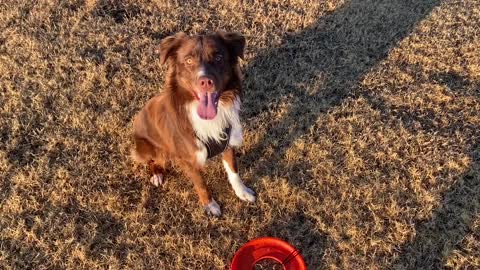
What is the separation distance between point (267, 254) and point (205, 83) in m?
1.57

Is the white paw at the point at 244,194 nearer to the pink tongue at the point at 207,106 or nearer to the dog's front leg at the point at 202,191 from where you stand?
the dog's front leg at the point at 202,191

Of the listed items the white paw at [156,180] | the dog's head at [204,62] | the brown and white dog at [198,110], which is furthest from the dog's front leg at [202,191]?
the dog's head at [204,62]

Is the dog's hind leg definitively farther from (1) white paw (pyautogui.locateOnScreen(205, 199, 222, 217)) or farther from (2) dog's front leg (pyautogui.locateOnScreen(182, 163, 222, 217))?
(1) white paw (pyautogui.locateOnScreen(205, 199, 222, 217))

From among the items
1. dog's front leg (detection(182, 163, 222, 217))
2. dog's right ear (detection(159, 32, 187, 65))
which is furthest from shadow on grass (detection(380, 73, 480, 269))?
dog's right ear (detection(159, 32, 187, 65))

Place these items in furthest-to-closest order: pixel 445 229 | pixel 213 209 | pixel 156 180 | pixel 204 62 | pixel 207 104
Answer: pixel 156 180 → pixel 213 209 → pixel 445 229 → pixel 207 104 → pixel 204 62

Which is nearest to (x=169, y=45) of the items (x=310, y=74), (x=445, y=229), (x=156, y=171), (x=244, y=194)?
(x=156, y=171)

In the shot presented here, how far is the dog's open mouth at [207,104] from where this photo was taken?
12.1 ft

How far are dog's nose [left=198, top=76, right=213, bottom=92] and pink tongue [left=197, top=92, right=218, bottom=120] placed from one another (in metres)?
0.14

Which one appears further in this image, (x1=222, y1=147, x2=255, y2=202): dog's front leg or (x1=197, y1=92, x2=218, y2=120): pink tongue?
(x1=222, y1=147, x2=255, y2=202): dog's front leg

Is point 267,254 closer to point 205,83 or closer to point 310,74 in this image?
point 205,83

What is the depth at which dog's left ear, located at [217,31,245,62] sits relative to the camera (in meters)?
3.79

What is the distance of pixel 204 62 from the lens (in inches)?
142

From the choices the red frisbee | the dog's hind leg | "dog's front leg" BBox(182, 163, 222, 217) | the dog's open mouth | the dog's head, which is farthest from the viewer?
the dog's hind leg

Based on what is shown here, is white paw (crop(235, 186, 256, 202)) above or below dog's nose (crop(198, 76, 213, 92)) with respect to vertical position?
below
